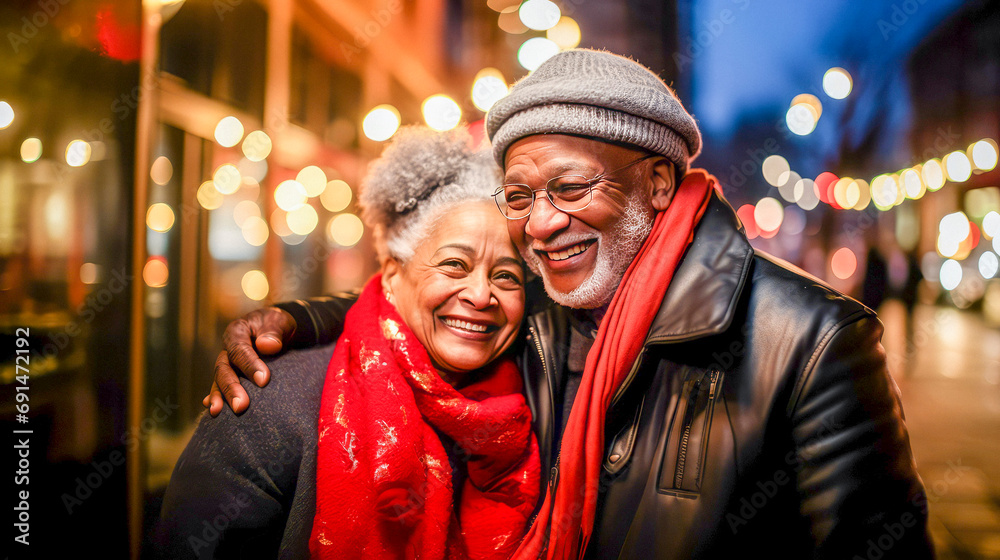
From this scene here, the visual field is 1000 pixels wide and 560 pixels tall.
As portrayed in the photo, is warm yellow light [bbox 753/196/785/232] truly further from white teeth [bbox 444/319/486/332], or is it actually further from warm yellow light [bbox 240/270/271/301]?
white teeth [bbox 444/319/486/332]

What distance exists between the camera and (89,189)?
2457 mm

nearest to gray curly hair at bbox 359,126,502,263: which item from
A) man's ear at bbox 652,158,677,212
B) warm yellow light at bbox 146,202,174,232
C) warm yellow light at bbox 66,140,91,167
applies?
man's ear at bbox 652,158,677,212

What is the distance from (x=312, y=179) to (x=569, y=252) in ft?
17.4

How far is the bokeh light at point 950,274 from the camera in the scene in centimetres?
1636

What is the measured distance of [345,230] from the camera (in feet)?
24.3

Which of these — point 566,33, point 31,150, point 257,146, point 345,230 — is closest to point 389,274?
point 31,150

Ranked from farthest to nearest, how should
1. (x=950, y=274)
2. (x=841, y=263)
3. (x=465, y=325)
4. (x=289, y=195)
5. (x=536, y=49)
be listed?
(x=950, y=274)
(x=841, y=263)
(x=289, y=195)
(x=536, y=49)
(x=465, y=325)

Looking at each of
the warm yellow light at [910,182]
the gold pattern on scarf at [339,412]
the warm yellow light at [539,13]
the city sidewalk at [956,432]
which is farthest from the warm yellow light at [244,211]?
the warm yellow light at [910,182]

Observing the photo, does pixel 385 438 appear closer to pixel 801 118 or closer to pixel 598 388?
pixel 598 388

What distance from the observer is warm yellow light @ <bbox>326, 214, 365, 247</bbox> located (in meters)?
7.02

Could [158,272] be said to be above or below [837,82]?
below

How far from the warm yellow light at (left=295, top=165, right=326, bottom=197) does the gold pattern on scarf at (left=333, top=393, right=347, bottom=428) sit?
4916 millimetres

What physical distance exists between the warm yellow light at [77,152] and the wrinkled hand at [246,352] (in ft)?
4.80

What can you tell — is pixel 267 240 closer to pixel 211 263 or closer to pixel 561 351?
pixel 211 263
